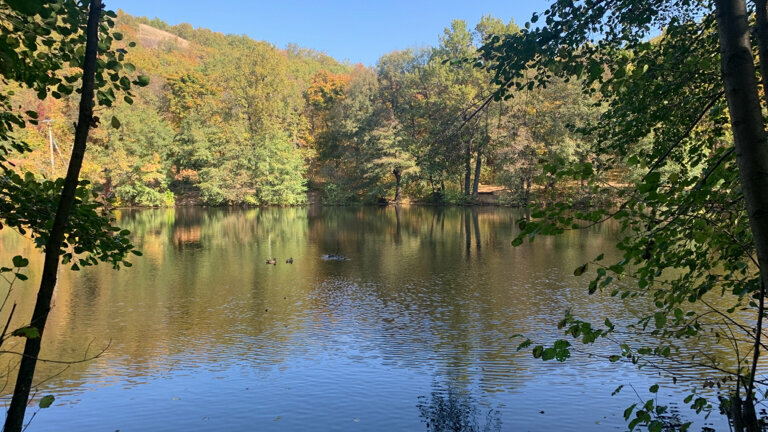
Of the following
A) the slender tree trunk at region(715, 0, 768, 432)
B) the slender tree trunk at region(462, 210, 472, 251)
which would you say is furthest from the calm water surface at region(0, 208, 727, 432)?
the slender tree trunk at region(715, 0, 768, 432)

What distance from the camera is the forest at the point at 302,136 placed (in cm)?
4269

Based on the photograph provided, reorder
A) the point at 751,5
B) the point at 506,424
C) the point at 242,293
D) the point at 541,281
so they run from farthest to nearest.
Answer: the point at 541,281 < the point at 242,293 < the point at 506,424 < the point at 751,5

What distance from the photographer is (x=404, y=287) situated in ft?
51.9

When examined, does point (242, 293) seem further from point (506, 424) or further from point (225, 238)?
point (225, 238)

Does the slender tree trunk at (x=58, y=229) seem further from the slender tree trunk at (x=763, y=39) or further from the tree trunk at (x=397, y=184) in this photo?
the tree trunk at (x=397, y=184)

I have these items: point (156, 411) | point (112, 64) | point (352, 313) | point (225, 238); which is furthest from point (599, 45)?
point (225, 238)

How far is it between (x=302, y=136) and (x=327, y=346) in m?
52.8

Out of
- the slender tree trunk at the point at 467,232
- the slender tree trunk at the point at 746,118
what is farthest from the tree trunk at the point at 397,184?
the slender tree trunk at the point at 746,118

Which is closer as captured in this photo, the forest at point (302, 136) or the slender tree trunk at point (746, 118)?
the slender tree trunk at point (746, 118)

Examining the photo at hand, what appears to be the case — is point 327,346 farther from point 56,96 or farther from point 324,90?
point 324,90

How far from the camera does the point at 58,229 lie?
292cm

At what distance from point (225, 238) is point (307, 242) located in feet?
15.2

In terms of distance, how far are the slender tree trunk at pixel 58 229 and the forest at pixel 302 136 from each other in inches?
1536

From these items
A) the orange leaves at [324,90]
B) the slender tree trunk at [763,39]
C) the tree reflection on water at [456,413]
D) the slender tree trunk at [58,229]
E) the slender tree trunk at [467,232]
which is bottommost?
the tree reflection on water at [456,413]
